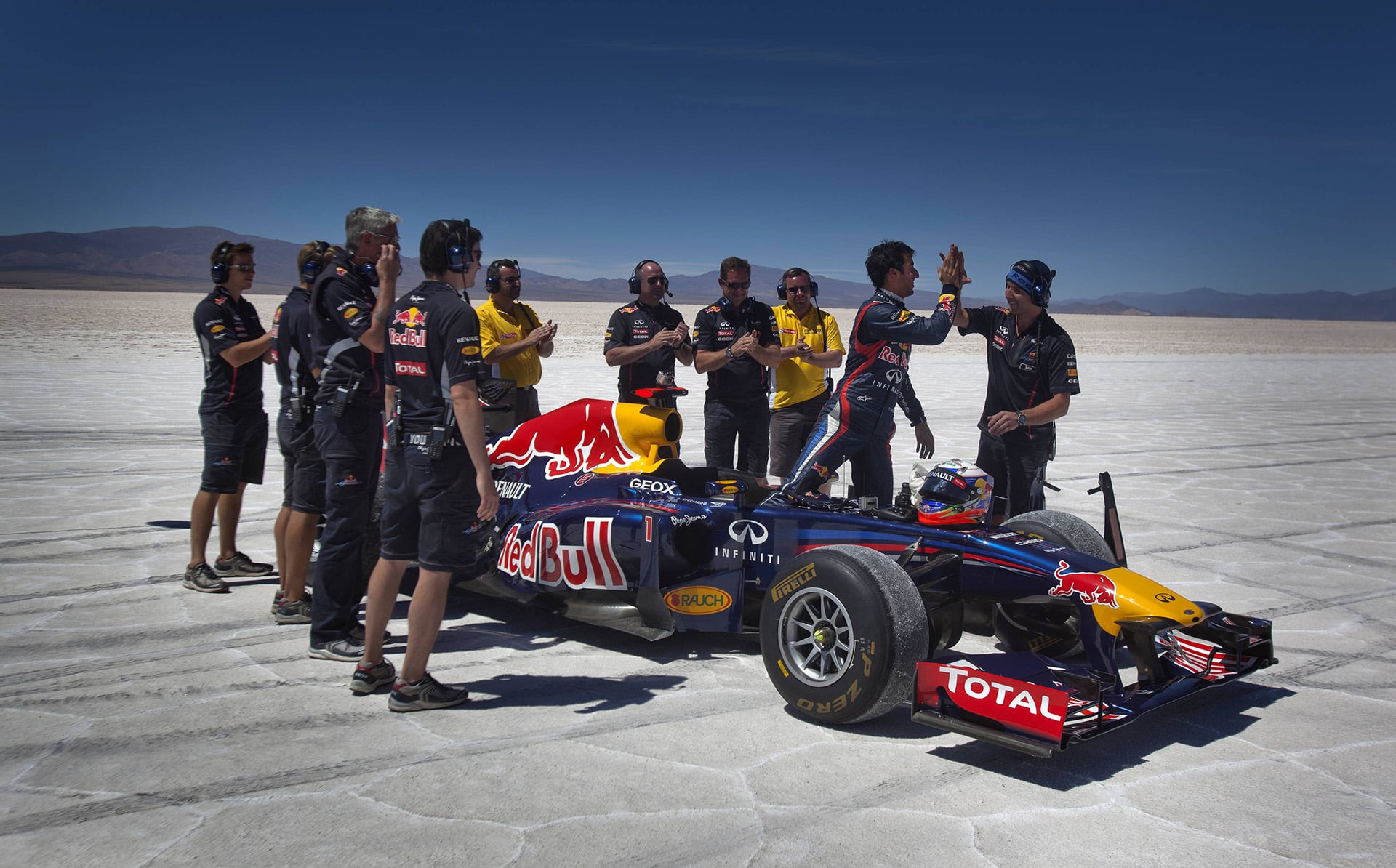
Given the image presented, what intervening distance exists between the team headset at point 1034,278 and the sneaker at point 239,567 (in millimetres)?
5197

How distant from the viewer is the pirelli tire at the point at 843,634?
4180 millimetres

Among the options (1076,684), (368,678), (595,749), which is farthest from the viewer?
(368,678)

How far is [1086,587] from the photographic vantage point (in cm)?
448

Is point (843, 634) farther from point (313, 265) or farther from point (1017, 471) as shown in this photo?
point (313, 265)

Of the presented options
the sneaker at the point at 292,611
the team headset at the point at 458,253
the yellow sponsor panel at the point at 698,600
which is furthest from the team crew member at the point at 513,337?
the team headset at the point at 458,253

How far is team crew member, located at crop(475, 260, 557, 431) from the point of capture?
7.72 meters

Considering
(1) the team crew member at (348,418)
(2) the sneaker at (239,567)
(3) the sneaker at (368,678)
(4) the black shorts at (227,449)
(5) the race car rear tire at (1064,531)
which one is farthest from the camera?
(2) the sneaker at (239,567)

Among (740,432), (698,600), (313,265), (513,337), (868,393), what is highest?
(313,265)

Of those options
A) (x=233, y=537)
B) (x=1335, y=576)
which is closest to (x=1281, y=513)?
(x=1335, y=576)

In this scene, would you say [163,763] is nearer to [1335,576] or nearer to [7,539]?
[7,539]

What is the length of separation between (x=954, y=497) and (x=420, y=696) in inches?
105

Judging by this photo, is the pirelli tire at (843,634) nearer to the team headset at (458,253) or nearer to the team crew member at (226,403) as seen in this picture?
the team headset at (458,253)

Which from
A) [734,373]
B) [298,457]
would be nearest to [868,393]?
[734,373]

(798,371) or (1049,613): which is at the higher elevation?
(798,371)
